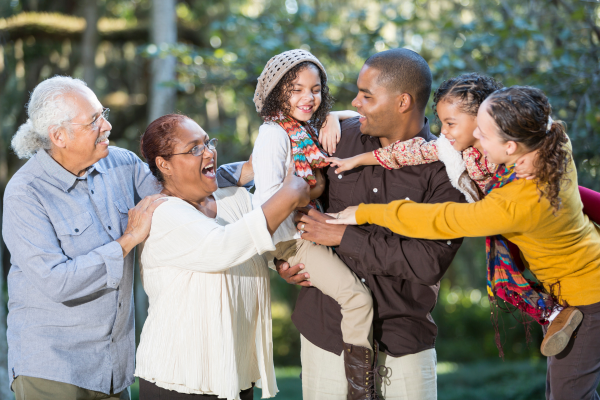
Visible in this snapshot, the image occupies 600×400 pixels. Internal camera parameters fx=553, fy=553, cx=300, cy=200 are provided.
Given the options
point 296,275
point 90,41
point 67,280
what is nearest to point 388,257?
point 296,275

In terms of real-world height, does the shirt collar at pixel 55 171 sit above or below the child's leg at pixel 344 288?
above

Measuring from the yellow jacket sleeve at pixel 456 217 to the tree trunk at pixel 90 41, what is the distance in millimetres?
8530

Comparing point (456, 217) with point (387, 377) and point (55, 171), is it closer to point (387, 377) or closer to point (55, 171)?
point (387, 377)

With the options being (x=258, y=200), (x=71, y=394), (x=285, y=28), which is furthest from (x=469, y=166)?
(x=285, y=28)

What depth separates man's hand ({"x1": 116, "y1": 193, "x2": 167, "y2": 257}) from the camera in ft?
8.87

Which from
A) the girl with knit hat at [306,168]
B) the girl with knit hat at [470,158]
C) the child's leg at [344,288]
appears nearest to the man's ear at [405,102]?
the girl with knit hat at [470,158]

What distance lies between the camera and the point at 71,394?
8.91 ft

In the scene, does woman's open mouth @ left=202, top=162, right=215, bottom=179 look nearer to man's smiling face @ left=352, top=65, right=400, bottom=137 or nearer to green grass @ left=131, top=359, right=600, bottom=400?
man's smiling face @ left=352, top=65, right=400, bottom=137

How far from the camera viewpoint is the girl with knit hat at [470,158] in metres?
2.74

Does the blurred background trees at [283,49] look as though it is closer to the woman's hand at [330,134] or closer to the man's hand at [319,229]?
the woman's hand at [330,134]

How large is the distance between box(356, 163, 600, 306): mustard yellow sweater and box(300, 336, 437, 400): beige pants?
71 cm

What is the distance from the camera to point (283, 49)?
6.46 metres

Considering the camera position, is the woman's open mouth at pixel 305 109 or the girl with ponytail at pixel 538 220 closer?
the girl with ponytail at pixel 538 220

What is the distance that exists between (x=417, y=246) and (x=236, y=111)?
856cm
